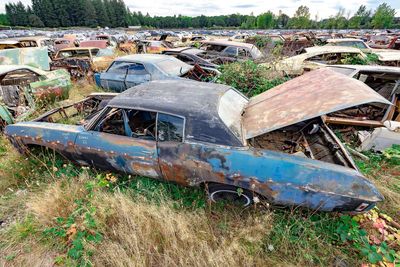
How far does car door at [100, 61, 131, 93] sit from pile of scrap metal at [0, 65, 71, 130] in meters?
1.00

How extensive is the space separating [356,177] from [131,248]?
2284mm

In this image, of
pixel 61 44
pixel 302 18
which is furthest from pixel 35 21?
pixel 302 18

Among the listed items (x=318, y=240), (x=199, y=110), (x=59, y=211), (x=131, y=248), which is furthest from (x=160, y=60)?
(x=318, y=240)

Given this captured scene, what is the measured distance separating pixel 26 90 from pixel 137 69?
8.28 feet

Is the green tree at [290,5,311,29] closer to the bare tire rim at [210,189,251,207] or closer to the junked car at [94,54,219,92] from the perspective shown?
the junked car at [94,54,219,92]

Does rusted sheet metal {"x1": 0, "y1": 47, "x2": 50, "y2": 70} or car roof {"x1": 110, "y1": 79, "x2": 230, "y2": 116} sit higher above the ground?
car roof {"x1": 110, "y1": 79, "x2": 230, "y2": 116}

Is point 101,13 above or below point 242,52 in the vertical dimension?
below

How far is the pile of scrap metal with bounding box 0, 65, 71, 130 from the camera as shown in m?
4.55

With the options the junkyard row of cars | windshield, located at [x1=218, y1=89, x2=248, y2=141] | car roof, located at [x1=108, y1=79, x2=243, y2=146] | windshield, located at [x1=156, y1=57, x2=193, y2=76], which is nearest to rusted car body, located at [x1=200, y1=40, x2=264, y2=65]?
windshield, located at [x1=156, y1=57, x2=193, y2=76]

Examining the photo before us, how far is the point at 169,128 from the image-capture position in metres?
2.55

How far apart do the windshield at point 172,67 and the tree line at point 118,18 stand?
61.6 m

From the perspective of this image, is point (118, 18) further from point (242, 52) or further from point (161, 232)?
point (161, 232)

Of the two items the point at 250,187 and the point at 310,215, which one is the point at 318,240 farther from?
the point at 250,187

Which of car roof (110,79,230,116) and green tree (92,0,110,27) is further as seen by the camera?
green tree (92,0,110,27)
